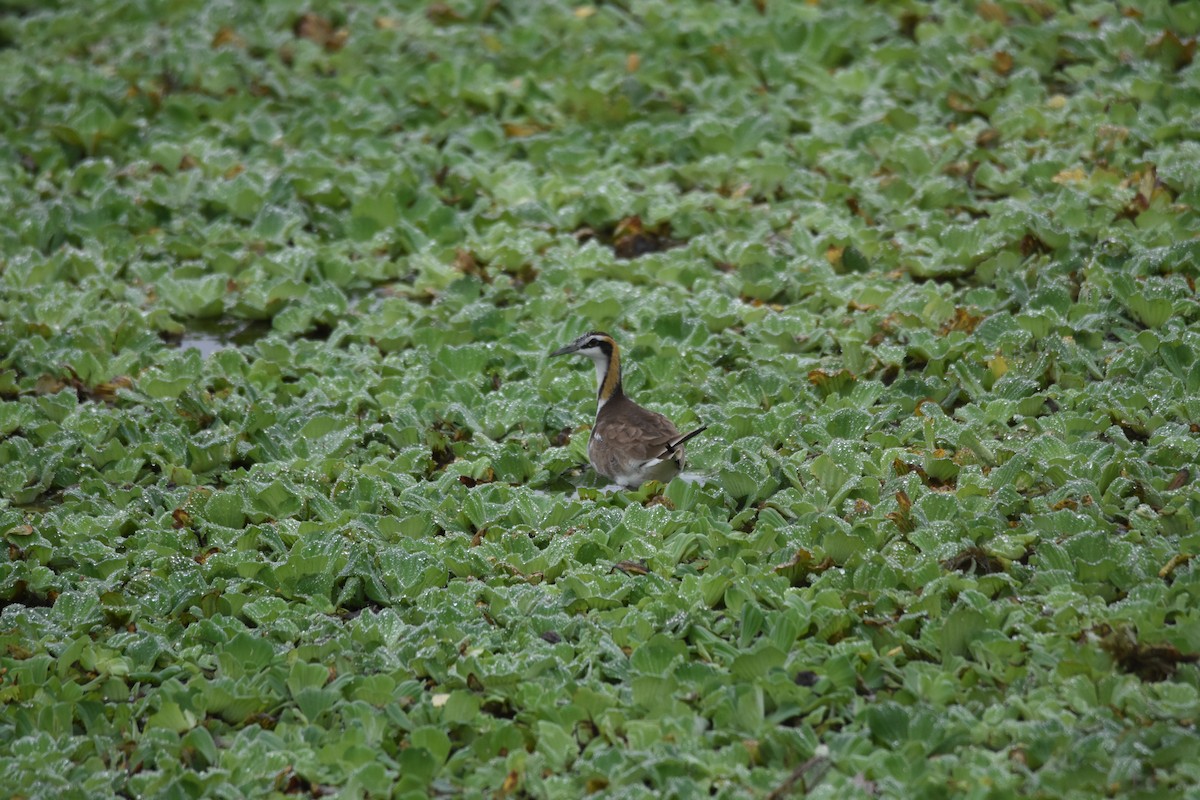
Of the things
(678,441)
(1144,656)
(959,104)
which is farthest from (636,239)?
(1144,656)

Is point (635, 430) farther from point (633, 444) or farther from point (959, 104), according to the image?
point (959, 104)

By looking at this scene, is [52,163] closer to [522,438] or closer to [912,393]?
[522,438]

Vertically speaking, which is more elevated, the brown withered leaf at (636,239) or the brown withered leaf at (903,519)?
the brown withered leaf at (903,519)

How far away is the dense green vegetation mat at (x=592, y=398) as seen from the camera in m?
4.30

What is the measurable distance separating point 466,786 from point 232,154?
5.65 meters

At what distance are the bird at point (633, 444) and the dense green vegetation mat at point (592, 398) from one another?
0.12 meters

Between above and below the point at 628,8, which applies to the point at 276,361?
below

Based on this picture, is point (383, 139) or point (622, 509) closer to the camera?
point (622, 509)

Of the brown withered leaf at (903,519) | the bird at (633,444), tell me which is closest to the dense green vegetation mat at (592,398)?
the brown withered leaf at (903,519)

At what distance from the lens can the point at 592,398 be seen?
21.2ft

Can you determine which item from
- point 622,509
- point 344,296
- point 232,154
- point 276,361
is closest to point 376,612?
point 622,509

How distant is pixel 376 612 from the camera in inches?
201

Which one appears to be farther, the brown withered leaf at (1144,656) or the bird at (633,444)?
the bird at (633,444)

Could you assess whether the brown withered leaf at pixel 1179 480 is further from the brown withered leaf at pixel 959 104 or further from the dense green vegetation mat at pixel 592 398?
the brown withered leaf at pixel 959 104
